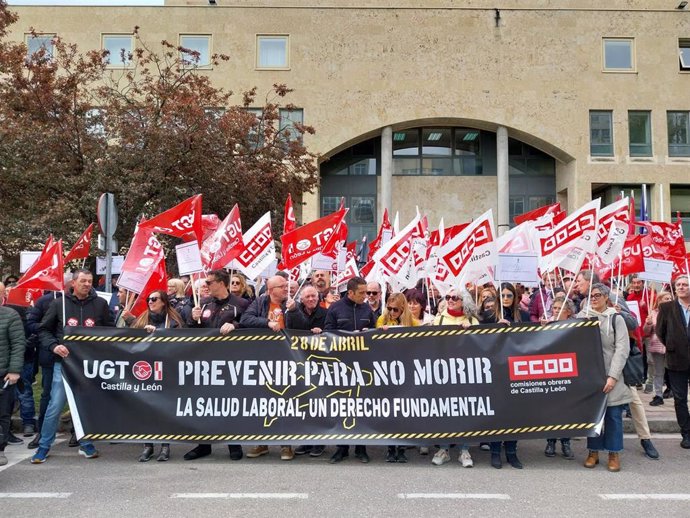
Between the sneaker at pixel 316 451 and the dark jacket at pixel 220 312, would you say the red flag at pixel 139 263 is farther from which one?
the sneaker at pixel 316 451

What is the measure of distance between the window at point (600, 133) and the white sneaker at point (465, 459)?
28.8 m

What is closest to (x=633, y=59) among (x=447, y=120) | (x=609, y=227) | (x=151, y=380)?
(x=447, y=120)

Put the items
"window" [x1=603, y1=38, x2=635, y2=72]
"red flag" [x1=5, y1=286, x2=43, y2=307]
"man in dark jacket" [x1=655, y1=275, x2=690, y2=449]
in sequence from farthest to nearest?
1. "window" [x1=603, y1=38, x2=635, y2=72]
2. "red flag" [x1=5, y1=286, x2=43, y2=307]
3. "man in dark jacket" [x1=655, y1=275, x2=690, y2=449]

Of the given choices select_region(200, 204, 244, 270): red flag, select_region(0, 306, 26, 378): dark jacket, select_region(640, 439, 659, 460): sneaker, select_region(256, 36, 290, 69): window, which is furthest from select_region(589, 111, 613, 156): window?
select_region(0, 306, 26, 378): dark jacket

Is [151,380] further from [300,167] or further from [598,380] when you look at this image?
[300,167]

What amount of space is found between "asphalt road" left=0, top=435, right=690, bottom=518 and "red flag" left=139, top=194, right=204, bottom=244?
2837mm

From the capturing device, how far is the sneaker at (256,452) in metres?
6.86

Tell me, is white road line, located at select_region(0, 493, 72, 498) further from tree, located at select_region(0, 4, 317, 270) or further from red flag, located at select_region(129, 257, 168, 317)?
tree, located at select_region(0, 4, 317, 270)

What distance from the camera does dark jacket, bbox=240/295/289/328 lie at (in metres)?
7.01

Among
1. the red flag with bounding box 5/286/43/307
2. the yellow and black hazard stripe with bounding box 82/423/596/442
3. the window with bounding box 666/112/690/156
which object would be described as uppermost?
the window with bounding box 666/112/690/156

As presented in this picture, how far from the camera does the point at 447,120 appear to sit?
32312 mm

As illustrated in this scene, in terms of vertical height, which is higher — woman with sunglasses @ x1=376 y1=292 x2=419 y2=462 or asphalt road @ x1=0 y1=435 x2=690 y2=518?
woman with sunglasses @ x1=376 y1=292 x2=419 y2=462

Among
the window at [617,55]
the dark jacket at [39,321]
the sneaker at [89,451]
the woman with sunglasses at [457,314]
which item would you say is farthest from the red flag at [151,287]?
the window at [617,55]

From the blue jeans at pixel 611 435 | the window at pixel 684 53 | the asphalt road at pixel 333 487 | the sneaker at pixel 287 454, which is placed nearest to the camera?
the asphalt road at pixel 333 487
